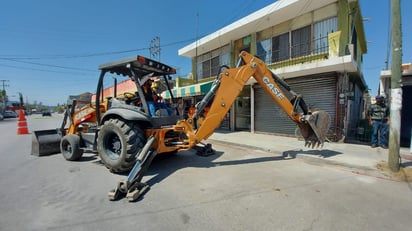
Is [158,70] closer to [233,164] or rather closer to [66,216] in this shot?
[233,164]

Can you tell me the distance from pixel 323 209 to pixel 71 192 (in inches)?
169

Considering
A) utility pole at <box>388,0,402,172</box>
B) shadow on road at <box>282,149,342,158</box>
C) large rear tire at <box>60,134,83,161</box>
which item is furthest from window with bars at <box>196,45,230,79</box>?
large rear tire at <box>60,134,83,161</box>

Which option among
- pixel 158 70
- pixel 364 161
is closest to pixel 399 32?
pixel 364 161

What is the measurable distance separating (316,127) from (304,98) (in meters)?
4.25

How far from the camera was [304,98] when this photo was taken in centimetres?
902

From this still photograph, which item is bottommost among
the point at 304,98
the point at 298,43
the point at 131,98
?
the point at 131,98

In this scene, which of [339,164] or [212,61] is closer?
[339,164]

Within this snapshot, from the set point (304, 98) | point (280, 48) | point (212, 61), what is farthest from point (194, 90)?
point (304, 98)

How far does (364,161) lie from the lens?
17.0ft

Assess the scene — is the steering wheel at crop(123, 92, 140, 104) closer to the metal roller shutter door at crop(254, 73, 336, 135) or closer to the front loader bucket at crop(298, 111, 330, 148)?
the front loader bucket at crop(298, 111, 330, 148)

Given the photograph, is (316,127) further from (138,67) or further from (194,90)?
(194,90)

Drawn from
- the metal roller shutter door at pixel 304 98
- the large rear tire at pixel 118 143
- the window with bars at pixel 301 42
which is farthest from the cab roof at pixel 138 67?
the window with bars at pixel 301 42

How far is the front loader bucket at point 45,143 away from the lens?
6.29m

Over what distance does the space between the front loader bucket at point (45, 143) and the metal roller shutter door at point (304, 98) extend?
912 cm
